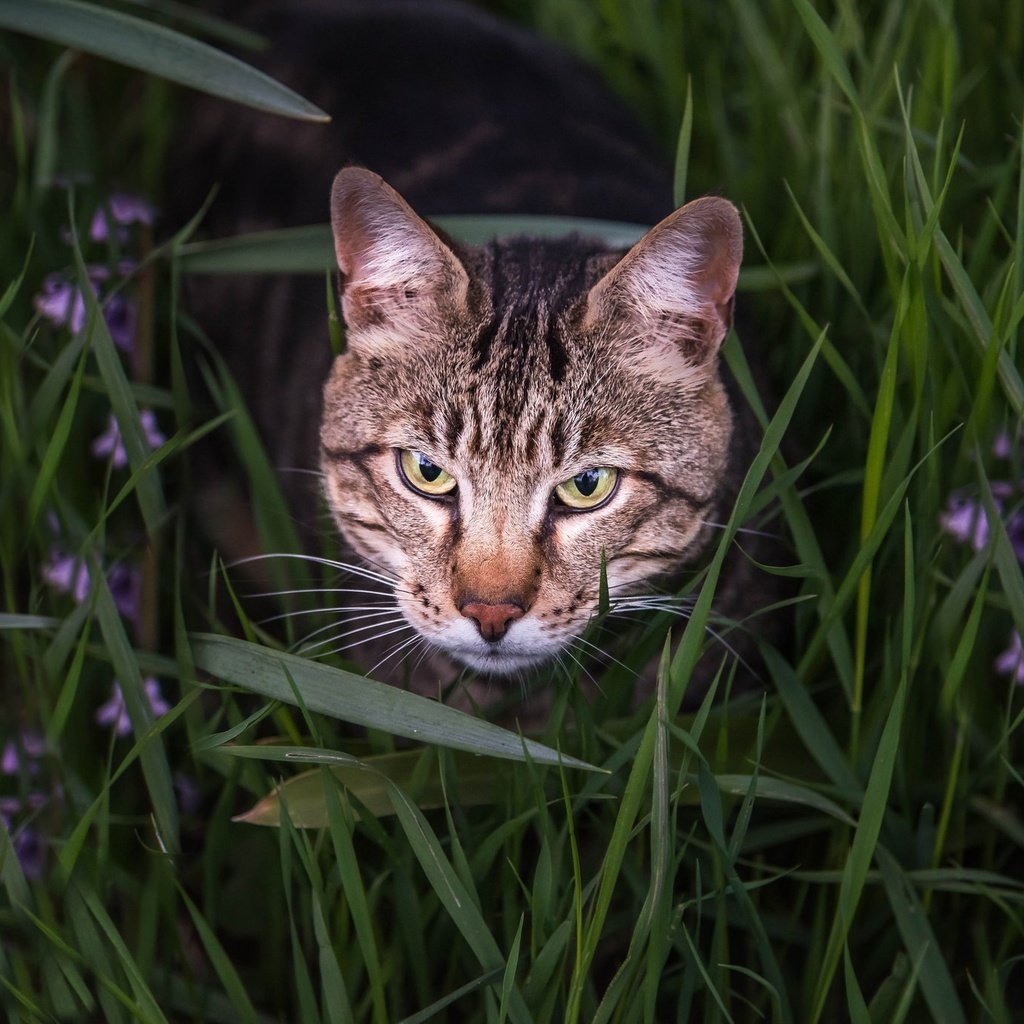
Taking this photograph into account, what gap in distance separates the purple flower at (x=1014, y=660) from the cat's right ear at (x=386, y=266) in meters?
0.97

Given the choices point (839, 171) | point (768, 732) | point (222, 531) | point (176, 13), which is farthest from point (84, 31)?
point (768, 732)

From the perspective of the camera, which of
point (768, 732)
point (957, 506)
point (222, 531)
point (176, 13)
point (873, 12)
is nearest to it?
point (768, 732)

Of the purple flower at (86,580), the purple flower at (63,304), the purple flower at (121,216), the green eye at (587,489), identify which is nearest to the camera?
the green eye at (587,489)

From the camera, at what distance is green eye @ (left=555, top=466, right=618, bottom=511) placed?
66.1 inches

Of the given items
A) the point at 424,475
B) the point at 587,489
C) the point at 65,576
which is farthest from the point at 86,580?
the point at 587,489

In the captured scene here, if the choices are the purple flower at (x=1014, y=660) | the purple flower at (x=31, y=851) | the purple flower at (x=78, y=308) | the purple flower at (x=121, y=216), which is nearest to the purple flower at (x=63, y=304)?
the purple flower at (x=78, y=308)

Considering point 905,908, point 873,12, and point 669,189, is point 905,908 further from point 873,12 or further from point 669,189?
point 873,12

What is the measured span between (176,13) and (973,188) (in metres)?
Answer: 1.61

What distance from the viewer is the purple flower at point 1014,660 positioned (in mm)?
1717

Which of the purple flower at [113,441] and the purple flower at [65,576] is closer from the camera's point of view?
the purple flower at [65,576]

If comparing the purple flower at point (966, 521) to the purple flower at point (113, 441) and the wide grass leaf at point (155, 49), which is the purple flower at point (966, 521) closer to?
the wide grass leaf at point (155, 49)

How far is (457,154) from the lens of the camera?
2422mm

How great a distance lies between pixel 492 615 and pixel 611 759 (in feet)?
0.81

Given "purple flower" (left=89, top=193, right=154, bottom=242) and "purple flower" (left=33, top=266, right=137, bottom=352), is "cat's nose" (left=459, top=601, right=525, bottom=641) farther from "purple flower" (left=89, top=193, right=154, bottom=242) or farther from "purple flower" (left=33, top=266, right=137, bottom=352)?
"purple flower" (left=89, top=193, right=154, bottom=242)
